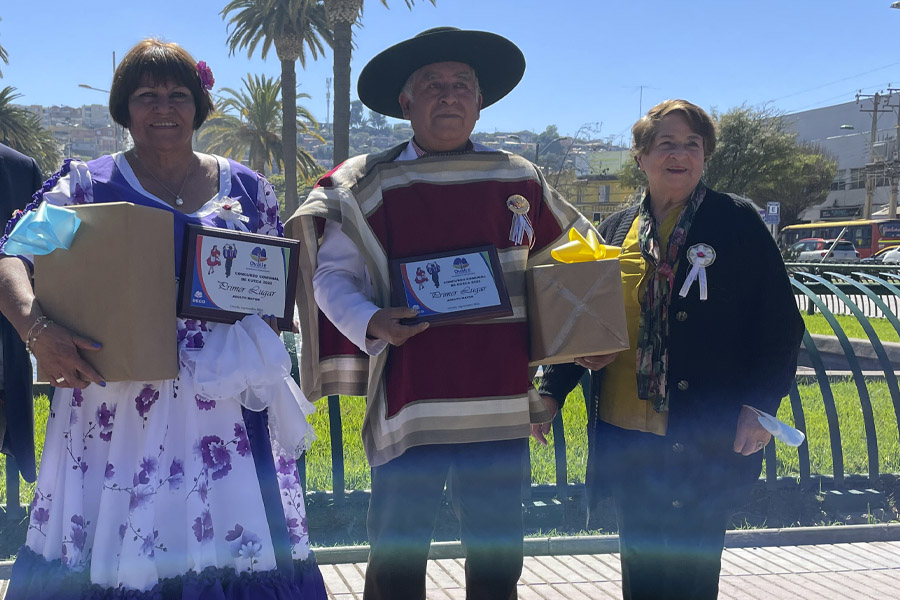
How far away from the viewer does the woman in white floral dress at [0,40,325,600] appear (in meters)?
2.48

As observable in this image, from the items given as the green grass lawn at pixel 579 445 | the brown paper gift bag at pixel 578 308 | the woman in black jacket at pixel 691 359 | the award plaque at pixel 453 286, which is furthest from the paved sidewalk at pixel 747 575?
the award plaque at pixel 453 286

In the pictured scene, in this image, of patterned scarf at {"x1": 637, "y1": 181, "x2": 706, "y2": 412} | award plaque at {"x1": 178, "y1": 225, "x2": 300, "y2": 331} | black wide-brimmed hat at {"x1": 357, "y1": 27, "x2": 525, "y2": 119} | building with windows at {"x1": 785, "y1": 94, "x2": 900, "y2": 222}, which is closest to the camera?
award plaque at {"x1": 178, "y1": 225, "x2": 300, "y2": 331}

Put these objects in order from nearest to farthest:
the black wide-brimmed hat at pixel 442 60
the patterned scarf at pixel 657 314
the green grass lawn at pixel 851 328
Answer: the black wide-brimmed hat at pixel 442 60, the patterned scarf at pixel 657 314, the green grass lawn at pixel 851 328

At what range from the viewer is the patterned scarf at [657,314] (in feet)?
9.45

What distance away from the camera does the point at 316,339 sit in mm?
2820

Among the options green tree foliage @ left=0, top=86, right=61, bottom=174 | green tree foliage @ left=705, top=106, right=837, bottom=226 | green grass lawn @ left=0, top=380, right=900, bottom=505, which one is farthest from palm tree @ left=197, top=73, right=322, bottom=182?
green grass lawn @ left=0, top=380, right=900, bottom=505

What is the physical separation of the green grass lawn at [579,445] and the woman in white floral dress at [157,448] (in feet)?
7.69

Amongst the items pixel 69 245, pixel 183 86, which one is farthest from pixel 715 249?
pixel 69 245

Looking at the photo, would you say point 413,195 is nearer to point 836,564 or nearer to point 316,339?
point 316,339

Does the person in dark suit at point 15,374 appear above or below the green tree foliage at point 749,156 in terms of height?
below

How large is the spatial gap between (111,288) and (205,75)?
Answer: 778 mm

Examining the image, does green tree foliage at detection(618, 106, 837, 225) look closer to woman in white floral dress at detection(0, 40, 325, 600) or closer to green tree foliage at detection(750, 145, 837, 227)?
green tree foliage at detection(750, 145, 837, 227)

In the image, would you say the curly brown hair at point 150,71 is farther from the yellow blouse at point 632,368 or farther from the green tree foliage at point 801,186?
the green tree foliage at point 801,186

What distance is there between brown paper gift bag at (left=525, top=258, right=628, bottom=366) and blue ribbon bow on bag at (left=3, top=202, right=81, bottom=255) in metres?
1.33
